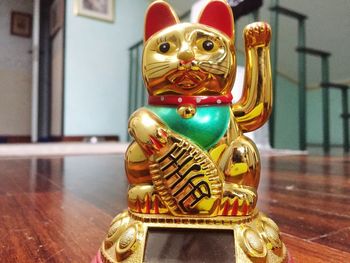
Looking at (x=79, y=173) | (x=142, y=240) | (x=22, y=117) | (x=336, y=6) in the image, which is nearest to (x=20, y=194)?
(x=79, y=173)

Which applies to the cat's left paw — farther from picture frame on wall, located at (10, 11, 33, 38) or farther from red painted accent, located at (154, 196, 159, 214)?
picture frame on wall, located at (10, 11, 33, 38)

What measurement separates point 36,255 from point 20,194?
0.39m

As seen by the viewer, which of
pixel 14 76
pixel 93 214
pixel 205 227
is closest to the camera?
pixel 205 227

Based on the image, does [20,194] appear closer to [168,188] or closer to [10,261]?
[10,261]

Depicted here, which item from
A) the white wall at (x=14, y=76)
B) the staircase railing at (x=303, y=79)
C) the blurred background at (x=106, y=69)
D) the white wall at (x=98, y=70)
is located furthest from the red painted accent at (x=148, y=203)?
the white wall at (x=14, y=76)

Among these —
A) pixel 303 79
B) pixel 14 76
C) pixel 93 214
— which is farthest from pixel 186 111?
pixel 14 76

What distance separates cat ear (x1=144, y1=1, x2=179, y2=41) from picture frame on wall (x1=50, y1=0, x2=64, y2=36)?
3.74 m

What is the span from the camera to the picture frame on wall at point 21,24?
14.5 feet

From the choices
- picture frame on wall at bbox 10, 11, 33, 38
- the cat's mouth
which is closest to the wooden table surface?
the cat's mouth

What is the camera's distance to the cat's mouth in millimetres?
263

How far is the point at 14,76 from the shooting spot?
447cm

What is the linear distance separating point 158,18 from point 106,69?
12.2 ft

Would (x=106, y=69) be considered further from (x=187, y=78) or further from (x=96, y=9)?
(x=187, y=78)

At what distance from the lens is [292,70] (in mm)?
3244
